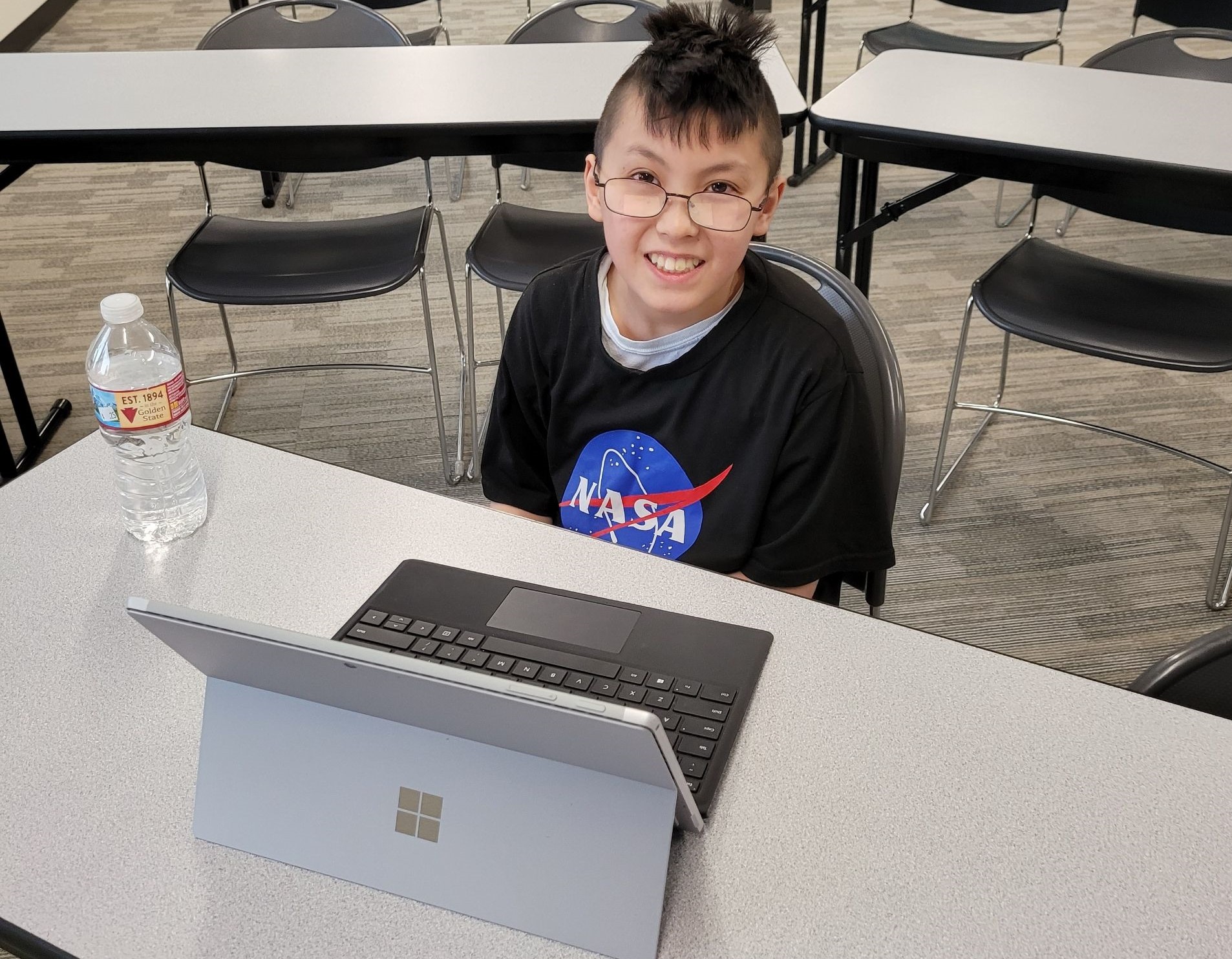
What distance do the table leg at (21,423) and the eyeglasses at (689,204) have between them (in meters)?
1.70

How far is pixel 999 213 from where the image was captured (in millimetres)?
3529

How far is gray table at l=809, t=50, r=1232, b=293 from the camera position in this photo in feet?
6.13

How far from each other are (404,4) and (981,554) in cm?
256

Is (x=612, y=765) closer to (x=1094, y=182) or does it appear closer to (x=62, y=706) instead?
(x=62, y=706)

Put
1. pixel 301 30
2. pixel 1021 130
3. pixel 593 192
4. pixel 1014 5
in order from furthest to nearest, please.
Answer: pixel 1014 5 < pixel 301 30 < pixel 1021 130 < pixel 593 192

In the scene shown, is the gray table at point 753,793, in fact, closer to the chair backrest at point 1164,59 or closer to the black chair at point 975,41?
the chair backrest at point 1164,59

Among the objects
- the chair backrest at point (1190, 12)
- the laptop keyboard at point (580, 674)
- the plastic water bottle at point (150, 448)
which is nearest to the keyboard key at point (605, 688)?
the laptop keyboard at point (580, 674)

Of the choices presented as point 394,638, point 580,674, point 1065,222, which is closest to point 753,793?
point 580,674

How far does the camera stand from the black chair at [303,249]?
2.15 metres

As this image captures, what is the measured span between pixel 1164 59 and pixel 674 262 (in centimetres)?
181

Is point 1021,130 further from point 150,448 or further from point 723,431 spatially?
point 150,448

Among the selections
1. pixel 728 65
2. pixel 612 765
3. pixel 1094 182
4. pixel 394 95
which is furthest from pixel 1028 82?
pixel 612 765

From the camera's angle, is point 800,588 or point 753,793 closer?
point 753,793

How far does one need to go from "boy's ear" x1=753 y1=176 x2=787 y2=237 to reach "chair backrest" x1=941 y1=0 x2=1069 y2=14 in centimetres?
265
